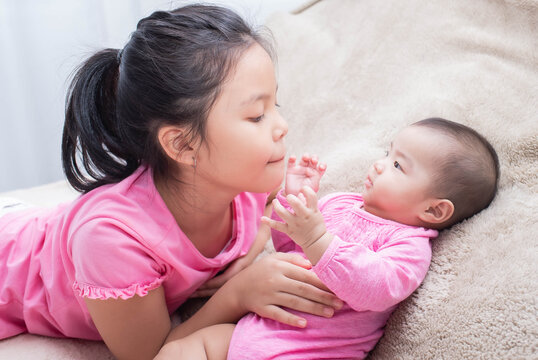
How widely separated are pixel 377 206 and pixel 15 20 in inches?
65.2

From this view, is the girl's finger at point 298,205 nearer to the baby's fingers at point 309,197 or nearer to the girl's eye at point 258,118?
the baby's fingers at point 309,197

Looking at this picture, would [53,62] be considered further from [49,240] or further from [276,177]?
[276,177]

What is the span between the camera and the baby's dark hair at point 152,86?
0.94 meters

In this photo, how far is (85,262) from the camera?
971 millimetres

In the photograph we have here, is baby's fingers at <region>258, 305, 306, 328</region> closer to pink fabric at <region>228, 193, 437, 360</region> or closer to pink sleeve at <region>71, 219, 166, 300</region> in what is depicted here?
pink fabric at <region>228, 193, 437, 360</region>


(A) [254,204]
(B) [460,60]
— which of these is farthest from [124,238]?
(B) [460,60]

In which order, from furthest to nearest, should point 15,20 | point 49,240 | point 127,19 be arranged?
1. point 127,19
2. point 15,20
3. point 49,240

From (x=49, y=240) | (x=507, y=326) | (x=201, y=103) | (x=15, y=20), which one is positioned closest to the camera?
(x=507, y=326)

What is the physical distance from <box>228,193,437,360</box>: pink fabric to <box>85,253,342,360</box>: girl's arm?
0.03 metres

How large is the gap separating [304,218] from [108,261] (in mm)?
369

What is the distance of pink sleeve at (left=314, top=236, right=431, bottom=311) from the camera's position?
0.85m

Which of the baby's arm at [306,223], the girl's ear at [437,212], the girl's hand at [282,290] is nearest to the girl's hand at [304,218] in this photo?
the baby's arm at [306,223]

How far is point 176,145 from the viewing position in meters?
0.98

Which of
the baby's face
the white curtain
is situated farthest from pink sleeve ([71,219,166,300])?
the white curtain
